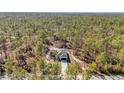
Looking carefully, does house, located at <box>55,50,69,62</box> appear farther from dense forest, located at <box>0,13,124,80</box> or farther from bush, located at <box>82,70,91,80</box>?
bush, located at <box>82,70,91,80</box>

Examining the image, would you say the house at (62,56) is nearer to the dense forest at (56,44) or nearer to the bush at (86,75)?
the dense forest at (56,44)

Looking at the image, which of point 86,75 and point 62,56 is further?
point 62,56

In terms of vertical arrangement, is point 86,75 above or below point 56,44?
below

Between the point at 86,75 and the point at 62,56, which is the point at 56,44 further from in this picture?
the point at 86,75

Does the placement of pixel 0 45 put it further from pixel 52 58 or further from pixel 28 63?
pixel 52 58

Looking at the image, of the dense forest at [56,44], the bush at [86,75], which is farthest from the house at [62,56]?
the bush at [86,75]

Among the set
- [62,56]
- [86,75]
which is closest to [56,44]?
[62,56]

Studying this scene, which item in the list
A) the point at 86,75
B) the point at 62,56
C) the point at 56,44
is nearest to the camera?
the point at 86,75
